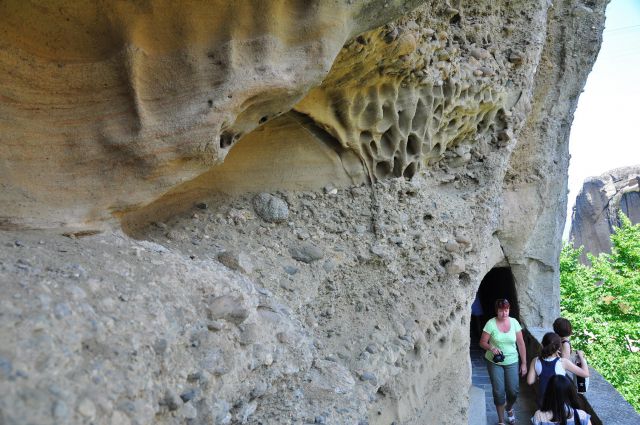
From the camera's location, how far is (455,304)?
3373 millimetres

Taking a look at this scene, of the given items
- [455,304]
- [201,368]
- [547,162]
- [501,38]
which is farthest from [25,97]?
[547,162]

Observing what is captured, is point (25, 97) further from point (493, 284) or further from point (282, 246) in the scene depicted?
point (493, 284)

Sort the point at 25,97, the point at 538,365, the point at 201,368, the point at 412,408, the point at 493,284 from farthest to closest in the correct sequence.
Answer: the point at 493,284 < the point at 538,365 < the point at 412,408 < the point at 25,97 < the point at 201,368

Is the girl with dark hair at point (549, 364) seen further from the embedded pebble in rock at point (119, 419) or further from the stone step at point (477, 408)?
the embedded pebble in rock at point (119, 419)

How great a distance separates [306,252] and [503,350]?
69.1 inches

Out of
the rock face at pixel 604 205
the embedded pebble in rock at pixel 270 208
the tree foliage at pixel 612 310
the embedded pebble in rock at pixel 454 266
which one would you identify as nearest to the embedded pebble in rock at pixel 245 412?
the embedded pebble in rock at pixel 270 208

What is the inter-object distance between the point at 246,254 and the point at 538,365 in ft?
5.59

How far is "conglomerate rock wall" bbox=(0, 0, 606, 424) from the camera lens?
1.45 meters

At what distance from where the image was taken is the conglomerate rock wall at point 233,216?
4.75 ft

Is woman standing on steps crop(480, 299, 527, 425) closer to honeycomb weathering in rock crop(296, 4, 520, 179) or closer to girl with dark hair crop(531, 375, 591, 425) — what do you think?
girl with dark hair crop(531, 375, 591, 425)

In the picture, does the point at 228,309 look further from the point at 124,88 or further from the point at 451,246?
the point at 451,246

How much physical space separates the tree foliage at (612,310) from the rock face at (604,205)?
5.43 meters

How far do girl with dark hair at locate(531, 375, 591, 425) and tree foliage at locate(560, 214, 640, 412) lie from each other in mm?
6186

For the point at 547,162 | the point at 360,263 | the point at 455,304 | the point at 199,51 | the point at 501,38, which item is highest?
the point at 501,38
